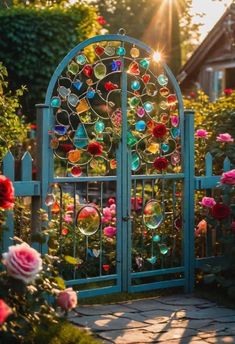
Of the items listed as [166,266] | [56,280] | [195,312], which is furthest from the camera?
[166,266]

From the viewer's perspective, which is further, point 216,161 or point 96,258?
point 216,161

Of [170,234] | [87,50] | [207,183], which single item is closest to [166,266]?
[170,234]

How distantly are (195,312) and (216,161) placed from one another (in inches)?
92.8

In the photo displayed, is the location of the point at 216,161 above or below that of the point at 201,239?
above

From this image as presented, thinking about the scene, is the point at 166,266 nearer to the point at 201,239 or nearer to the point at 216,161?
the point at 201,239

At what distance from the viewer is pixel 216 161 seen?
26.3ft

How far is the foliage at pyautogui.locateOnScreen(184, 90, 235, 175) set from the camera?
7.92 meters

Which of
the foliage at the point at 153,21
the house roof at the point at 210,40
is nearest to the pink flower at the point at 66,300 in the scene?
the house roof at the point at 210,40

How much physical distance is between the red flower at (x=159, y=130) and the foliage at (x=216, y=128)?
1186 mm

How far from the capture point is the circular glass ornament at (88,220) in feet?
20.6

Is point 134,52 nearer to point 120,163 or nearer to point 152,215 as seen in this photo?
point 120,163

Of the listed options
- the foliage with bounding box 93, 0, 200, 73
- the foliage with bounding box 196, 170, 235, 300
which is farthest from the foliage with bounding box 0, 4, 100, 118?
the foliage with bounding box 93, 0, 200, 73

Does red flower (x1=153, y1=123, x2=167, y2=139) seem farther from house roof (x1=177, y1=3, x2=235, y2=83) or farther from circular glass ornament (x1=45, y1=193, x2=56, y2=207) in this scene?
house roof (x1=177, y1=3, x2=235, y2=83)

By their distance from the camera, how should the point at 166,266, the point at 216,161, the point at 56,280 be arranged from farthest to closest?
1. the point at 216,161
2. the point at 166,266
3. the point at 56,280
